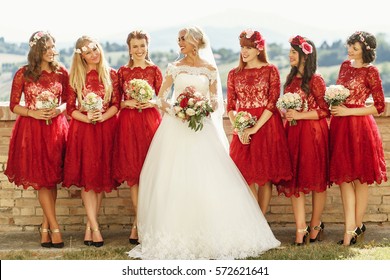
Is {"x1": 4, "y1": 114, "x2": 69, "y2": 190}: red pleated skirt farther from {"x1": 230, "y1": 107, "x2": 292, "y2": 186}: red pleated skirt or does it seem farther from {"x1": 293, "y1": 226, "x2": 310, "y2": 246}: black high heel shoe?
{"x1": 293, "y1": 226, "x2": 310, "y2": 246}: black high heel shoe

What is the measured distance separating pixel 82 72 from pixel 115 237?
1800 millimetres

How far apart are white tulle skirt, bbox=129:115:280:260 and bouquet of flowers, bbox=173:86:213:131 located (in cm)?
20

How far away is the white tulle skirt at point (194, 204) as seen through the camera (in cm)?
602

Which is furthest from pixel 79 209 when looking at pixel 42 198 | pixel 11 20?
pixel 11 20

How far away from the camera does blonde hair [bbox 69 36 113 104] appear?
6.46 metres

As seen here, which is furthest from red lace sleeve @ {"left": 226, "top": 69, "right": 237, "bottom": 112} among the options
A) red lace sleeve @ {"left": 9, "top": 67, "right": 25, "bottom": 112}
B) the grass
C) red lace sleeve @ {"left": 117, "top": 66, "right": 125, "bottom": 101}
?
red lace sleeve @ {"left": 9, "top": 67, "right": 25, "bottom": 112}

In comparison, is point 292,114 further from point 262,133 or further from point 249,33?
point 249,33

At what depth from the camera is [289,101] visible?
6195 millimetres

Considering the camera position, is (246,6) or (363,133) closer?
(363,133)

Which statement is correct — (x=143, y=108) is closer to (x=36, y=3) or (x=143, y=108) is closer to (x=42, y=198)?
(x=42, y=198)

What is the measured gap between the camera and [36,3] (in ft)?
136

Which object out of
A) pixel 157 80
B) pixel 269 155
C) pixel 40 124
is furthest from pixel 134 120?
pixel 269 155

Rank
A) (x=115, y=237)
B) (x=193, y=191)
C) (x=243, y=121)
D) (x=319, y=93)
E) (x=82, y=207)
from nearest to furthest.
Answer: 1. (x=193, y=191)
2. (x=243, y=121)
3. (x=319, y=93)
4. (x=115, y=237)
5. (x=82, y=207)

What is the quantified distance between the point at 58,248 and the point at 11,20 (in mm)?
35479
